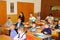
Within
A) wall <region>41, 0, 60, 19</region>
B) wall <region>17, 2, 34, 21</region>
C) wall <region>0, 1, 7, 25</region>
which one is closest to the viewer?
Result: wall <region>0, 1, 7, 25</region>

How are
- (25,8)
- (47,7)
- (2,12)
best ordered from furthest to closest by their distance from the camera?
(47,7)
(25,8)
(2,12)

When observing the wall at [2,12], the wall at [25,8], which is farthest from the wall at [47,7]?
the wall at [2,12]

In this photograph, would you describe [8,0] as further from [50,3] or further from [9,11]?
[50,3]

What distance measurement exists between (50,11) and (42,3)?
1.10m

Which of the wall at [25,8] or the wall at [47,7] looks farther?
the wall at [47,7]

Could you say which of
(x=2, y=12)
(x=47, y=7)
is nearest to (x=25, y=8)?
(x=47, y=7)

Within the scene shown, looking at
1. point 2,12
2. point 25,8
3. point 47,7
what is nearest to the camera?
point 2,12

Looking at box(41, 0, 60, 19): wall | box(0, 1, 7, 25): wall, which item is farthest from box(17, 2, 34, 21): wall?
box(0, 1, 7, 25): wall

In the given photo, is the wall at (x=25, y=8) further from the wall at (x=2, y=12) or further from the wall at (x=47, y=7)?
the wall at (x=2, y=12)

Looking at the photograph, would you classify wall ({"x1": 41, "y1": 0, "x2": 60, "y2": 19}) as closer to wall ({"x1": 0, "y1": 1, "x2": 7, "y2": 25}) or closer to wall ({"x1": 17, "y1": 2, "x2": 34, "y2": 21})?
wall ({"x1": 17, "y1": 2, "x2": 34, "y2": 21})

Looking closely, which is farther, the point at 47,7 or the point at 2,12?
the point at 47,7

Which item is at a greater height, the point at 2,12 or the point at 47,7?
Answer: the point at 47,7

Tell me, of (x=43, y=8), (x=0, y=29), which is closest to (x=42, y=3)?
(x=43, y=8)

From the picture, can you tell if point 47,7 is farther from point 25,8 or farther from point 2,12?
point 2,12
